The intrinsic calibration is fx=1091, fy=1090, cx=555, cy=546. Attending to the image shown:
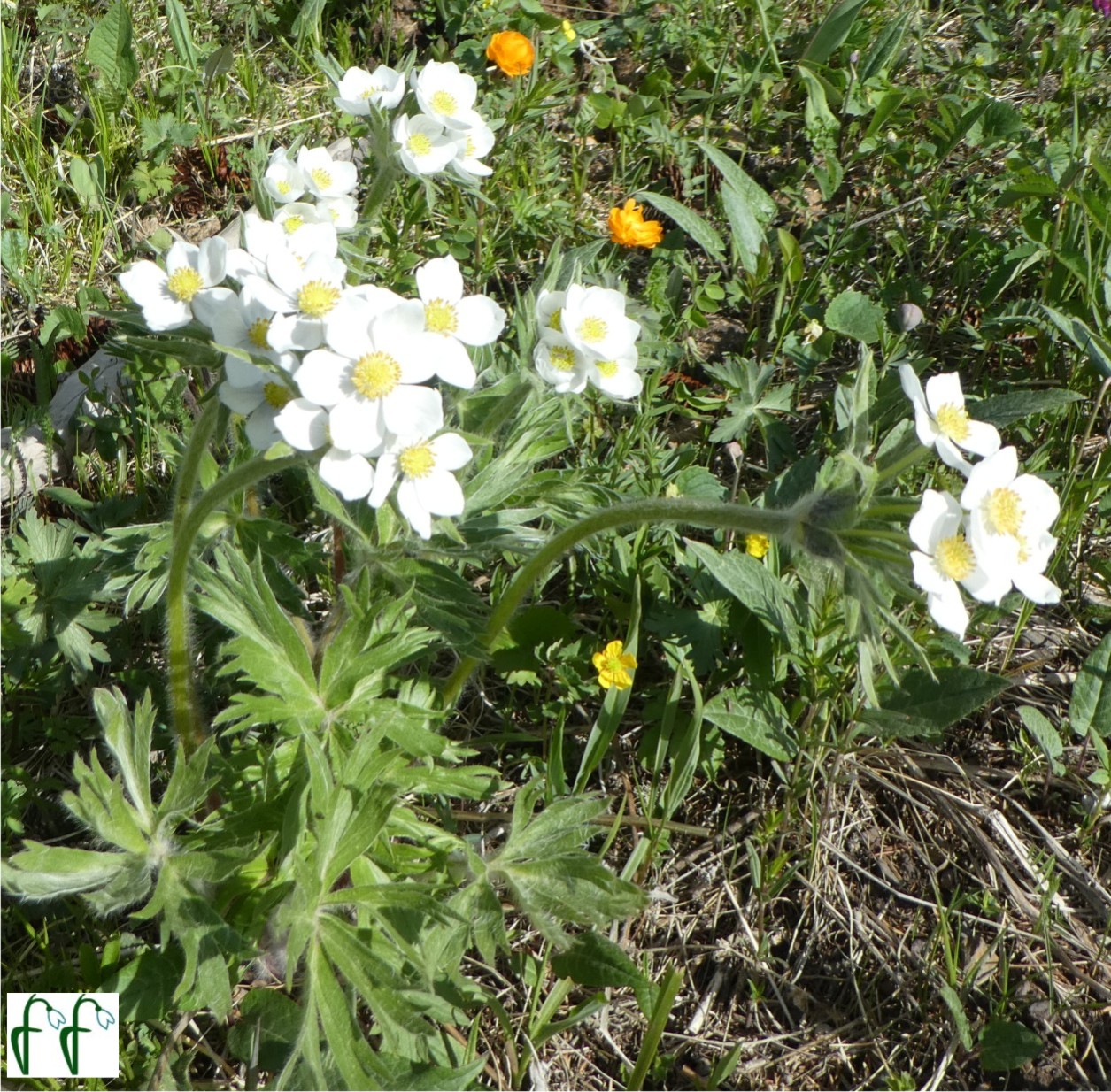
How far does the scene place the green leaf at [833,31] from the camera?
3.90 meters

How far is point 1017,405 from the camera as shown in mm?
2930

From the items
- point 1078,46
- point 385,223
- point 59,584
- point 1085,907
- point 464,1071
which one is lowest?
point 1085,907

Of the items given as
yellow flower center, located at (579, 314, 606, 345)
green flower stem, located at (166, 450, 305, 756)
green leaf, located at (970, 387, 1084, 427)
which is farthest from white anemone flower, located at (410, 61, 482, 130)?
green leaf, located at (970, 387, 1084, 427)

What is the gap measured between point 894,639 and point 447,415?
1.27m

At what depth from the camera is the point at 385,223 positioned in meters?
3.32

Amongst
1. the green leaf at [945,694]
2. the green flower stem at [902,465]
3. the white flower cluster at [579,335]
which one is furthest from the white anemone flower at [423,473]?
the green leaf at [945,694]

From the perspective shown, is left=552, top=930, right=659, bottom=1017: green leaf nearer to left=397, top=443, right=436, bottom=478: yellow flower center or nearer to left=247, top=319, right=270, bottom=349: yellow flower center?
left=397, top=443, right=436, bottom=478: yellow flower center

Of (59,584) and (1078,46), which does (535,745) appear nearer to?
(59,584)

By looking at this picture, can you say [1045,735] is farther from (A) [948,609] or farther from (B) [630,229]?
(B) [630,229]

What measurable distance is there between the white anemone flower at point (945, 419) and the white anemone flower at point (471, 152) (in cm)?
118

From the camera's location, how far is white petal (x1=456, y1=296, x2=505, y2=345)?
2.00 meters

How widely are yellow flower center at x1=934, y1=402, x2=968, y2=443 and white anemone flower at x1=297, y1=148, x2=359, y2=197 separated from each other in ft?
4.73

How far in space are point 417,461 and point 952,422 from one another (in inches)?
35.8

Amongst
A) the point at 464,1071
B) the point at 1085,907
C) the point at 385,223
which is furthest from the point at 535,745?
the point at 385,223
